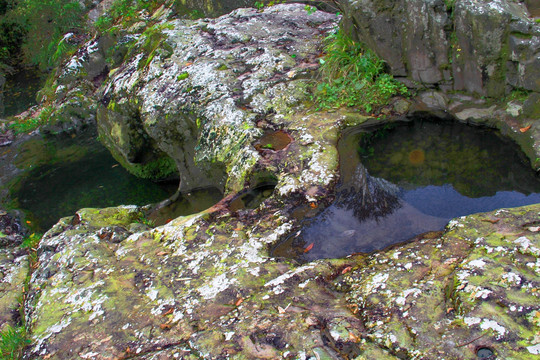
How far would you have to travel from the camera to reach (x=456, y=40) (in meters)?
4.96

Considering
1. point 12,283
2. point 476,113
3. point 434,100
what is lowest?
point 12,283

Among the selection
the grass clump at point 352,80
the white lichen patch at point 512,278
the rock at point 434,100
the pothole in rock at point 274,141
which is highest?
the grass clump at point 352,80

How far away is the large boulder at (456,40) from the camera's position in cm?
450

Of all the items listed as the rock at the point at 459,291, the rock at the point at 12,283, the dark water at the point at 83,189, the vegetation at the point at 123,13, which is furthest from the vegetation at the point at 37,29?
the rock at the point at 459,291

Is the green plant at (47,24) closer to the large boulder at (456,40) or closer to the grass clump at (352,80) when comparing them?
the grass clump at (352,80)

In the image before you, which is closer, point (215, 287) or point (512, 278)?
point (512, 278)

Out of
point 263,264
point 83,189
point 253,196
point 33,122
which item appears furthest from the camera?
point 33,122

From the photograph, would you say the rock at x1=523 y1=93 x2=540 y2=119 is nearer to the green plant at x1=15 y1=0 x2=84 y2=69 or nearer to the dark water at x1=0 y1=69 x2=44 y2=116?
the dark water at x1=0 y1=69 x2=44 y2=116

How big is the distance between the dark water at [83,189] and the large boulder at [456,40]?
3.34m

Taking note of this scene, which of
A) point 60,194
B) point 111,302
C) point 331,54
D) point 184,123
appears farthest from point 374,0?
point 60,194

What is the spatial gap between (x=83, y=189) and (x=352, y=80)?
5.81 meters

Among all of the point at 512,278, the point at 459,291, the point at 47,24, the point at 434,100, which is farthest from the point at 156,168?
the point at 47,24

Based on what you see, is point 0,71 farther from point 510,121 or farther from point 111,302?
point 510,121

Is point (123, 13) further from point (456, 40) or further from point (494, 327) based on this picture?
point (494, 327)
